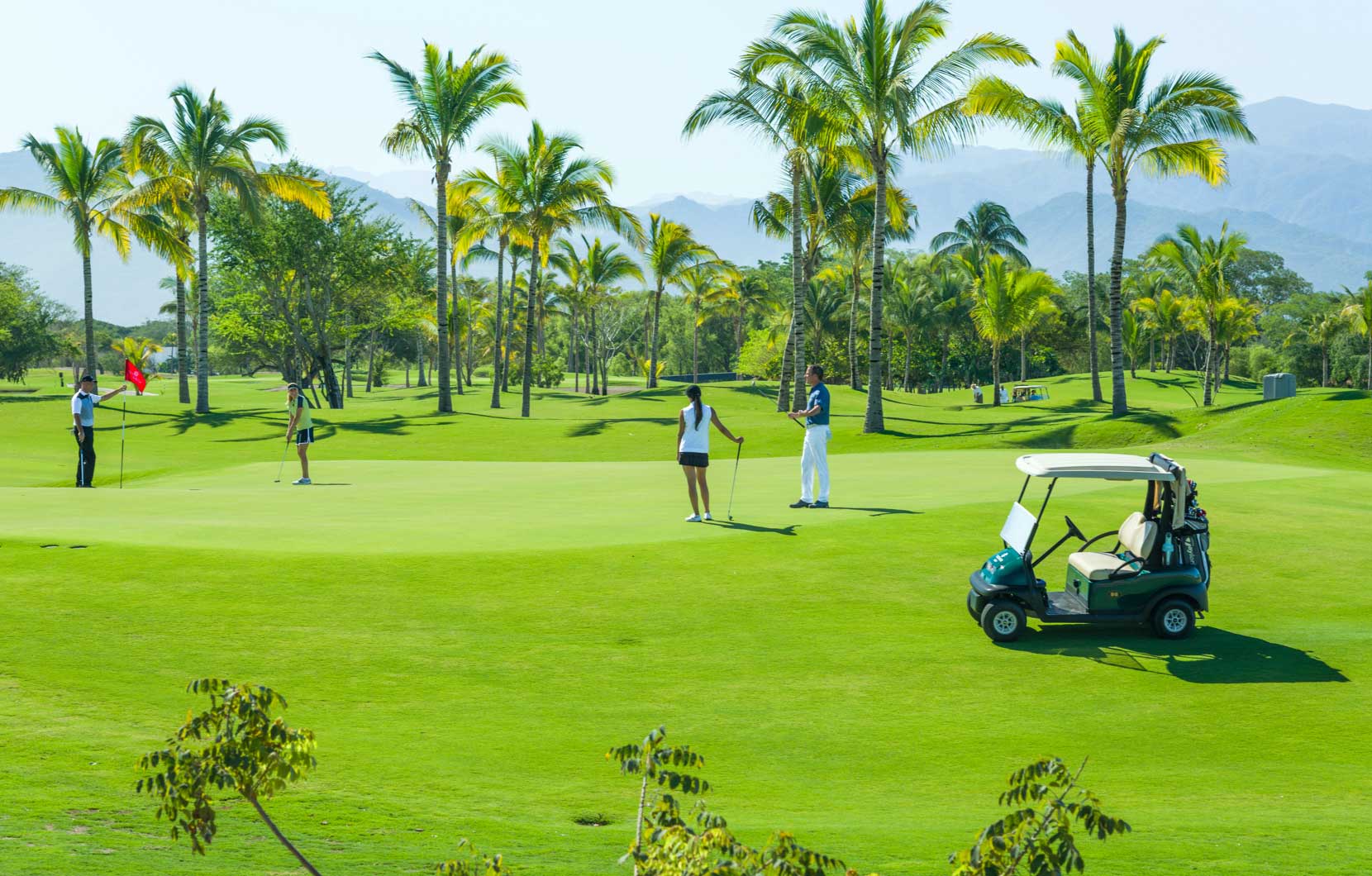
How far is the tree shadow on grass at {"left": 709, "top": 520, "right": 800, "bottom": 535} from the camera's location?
52.5 ft

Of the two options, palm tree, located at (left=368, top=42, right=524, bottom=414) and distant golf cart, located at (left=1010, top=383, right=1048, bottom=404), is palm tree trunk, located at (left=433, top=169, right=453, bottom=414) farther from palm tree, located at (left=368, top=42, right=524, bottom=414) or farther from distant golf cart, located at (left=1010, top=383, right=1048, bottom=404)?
distant golf cart, located at (left=1010, top=383, right=1048, bottom=404)

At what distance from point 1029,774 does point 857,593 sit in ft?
29.4

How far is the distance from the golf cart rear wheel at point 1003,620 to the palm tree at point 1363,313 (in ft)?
257

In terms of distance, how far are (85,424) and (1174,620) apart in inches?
854

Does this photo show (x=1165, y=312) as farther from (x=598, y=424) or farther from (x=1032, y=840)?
(x=1032, y=840)

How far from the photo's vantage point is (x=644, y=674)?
10.3 metres

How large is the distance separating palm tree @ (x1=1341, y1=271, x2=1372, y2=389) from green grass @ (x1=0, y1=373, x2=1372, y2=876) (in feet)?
230

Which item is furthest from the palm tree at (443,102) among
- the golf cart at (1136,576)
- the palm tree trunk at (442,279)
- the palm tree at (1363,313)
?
the palm tree at (1363,313)

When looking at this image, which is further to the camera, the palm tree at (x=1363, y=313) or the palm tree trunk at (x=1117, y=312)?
the palm tree at (x=1363, y=313)

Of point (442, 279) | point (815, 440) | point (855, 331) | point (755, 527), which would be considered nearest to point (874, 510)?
point (815, 440)

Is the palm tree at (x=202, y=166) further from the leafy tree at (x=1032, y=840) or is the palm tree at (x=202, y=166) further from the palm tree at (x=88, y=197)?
the leafy tree at (x=1032, y=840)

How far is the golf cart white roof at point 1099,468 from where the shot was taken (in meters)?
11.4

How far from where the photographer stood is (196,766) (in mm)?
4102

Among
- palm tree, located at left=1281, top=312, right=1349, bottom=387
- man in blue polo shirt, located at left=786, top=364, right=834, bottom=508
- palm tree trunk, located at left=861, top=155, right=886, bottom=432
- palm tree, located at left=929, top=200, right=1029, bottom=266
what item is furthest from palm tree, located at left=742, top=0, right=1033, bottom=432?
palm tree, located at left=1281, top=312, right=1349, bottom=387
